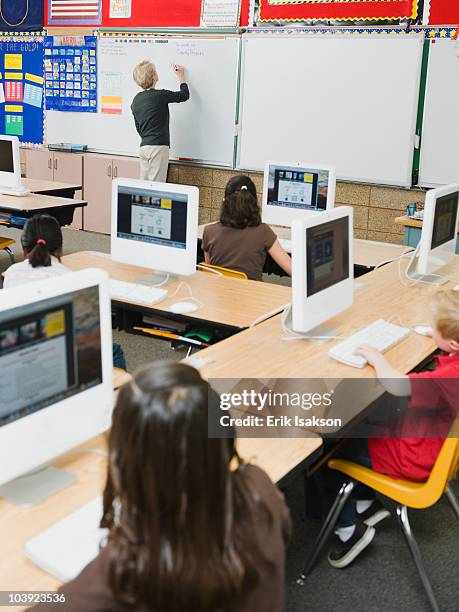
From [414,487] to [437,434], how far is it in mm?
178

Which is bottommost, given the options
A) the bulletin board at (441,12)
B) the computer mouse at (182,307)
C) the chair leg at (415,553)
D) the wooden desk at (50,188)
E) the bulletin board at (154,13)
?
the chair leg at (415,553)

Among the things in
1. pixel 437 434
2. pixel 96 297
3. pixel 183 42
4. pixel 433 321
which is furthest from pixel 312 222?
pixel 183 42

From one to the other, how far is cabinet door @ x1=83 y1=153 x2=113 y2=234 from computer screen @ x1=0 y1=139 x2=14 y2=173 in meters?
1.96

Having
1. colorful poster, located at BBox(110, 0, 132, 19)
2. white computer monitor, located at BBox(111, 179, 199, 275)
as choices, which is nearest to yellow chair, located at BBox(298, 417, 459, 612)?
white computer monitor, located at BBox(111, 179, 199, 275)

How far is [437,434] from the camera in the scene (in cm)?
230

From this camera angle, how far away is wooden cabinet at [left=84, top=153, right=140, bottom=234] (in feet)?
25.0

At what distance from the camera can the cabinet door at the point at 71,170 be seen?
26.0ft

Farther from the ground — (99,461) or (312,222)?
(312,222)

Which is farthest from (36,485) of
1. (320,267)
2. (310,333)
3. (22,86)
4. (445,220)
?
(22,86)

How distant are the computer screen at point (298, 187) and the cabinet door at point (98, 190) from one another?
10.5ft

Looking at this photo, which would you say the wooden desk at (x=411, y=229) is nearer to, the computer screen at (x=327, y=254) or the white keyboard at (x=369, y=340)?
the white keyboard at (x=369, y=340)

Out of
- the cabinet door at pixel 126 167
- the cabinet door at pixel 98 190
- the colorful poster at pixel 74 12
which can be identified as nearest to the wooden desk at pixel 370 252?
the cabinet door at pixel 126 167

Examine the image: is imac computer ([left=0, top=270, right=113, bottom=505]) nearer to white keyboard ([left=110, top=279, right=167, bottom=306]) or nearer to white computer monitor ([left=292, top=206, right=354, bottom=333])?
white computer monitor ([left=292, top=206, right=354, bottom=333])

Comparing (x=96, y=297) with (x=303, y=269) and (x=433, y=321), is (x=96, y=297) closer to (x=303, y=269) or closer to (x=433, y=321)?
(x=303, y=269)
